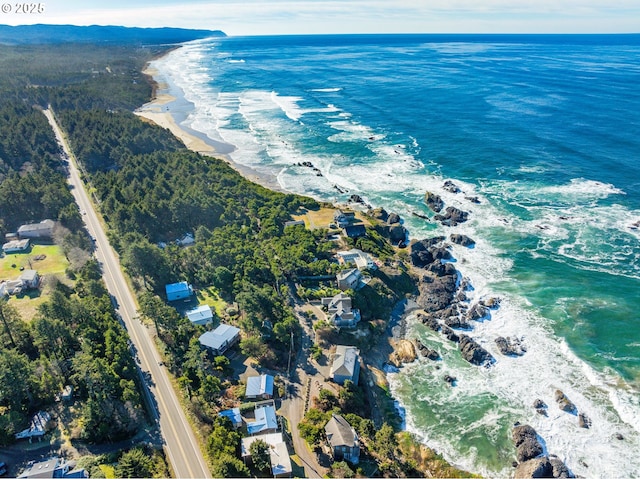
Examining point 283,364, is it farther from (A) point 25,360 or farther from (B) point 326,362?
(A) point 25,360

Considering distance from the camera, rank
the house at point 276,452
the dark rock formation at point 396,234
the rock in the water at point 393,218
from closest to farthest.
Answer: the house at point 276,452
the dark rock formation at point 396,234
the rock in the water at point 393,218

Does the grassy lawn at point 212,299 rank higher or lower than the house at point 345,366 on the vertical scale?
higher

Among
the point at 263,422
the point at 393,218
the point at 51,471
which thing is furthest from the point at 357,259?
the point at 51,471

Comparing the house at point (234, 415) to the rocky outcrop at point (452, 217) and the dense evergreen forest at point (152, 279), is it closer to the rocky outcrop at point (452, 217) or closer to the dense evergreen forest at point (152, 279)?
the dense evergreen forest at point (152, 279)

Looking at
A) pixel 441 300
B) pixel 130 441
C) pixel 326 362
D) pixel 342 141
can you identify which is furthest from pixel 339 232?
pixel 342 141

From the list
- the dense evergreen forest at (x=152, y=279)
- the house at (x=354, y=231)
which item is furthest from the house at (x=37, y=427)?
the house at (x=354, y=231)
